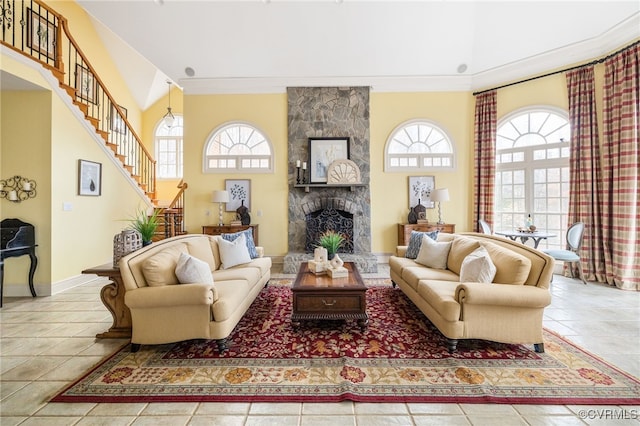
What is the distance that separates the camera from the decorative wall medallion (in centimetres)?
591

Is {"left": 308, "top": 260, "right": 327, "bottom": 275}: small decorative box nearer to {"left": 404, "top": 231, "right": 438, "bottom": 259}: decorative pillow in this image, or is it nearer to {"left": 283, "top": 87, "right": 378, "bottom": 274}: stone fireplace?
{"left": 404, "top": 231, "right": 438, "bottom": 259}: decorative pillow

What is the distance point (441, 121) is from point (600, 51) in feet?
8.39

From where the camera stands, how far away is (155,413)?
1821 millimetres

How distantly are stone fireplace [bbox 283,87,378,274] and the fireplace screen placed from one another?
0.02m

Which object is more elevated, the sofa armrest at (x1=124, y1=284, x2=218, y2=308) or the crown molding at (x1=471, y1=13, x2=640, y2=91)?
the crown molding at (x1=471, y1=13, x2=640, y2=91)

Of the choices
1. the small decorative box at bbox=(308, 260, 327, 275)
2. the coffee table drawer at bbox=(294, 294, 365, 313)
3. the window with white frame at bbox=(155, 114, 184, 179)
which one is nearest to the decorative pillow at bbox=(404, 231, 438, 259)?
the small decorative box at bbox=(308, 260, 327, 275)

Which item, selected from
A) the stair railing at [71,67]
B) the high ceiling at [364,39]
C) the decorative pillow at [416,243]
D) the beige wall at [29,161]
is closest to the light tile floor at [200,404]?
the beige wall at [29,161]

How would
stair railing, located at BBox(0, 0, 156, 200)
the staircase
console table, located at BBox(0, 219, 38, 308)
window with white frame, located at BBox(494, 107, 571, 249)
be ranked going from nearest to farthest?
console table, located at BBox(0, 219, 38, 308)
stair railing, located at BBox(0, 0, 156, 200)
window with white frame, located at BBox(494, 107, 571, 249)
the staircase

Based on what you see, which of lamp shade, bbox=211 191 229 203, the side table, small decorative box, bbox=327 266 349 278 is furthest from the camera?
lamp shade, bbox=211 191 229 203

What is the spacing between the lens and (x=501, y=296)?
2.41 m

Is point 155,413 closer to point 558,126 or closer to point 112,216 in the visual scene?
point 112,216

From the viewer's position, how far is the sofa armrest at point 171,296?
7.87ft

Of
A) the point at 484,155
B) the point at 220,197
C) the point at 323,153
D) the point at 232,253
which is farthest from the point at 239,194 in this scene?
the point at 484,155

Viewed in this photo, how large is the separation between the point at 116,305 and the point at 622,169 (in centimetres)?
706
